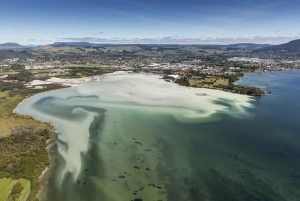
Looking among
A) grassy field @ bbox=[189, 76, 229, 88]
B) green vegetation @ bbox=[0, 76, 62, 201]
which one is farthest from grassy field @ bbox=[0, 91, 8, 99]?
grassy field @ bbox=[189, 76, 229, 88]

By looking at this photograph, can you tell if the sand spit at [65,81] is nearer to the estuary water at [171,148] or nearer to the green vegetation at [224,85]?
the estuary water at [171,148]

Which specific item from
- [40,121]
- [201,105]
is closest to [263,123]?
[201,105]

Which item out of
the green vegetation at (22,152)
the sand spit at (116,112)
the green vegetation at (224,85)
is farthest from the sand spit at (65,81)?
the green vegetation at (224,85)

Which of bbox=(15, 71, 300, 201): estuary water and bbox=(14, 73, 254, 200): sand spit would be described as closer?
bbox=(15, 71, 300, 201): estuary water

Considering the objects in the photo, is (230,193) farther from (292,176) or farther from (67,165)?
(67,165)

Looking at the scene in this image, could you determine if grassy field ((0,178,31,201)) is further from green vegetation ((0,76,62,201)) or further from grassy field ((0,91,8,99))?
grassy field ((0,91,8,99))

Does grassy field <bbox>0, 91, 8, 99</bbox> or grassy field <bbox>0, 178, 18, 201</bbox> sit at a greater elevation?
grassy field <bbox>0, 178, 18, 201</bbox>

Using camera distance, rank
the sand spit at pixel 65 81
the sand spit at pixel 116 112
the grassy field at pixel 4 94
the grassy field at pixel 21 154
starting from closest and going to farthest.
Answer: the grassy field at pixel 21 154 → the sand spit at pixel 116 112 → the grassy field at pixel 4 94 → the sand spit at pixel 65 81

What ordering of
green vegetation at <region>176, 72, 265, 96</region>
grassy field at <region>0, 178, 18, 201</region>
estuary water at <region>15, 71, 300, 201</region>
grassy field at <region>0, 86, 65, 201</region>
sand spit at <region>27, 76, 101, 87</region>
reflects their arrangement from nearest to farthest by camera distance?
grassy field at <region>0, 178, 18, 201</region>, grassy field at <region>0, 86, 65, 201</region>, estuary water at <region>15, 71, 300, 201</region>, green vegetation at <region>176, 72, 265, 96</region>, sand spit at <region>27, 76, 101, 87</region>

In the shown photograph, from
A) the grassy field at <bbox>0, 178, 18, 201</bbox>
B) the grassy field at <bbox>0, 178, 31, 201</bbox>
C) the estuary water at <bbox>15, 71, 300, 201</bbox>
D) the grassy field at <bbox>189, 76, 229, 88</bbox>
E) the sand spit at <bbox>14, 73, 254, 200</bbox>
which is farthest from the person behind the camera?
the grassy field at <bbox>189, 76, 229, 88</bbox>
